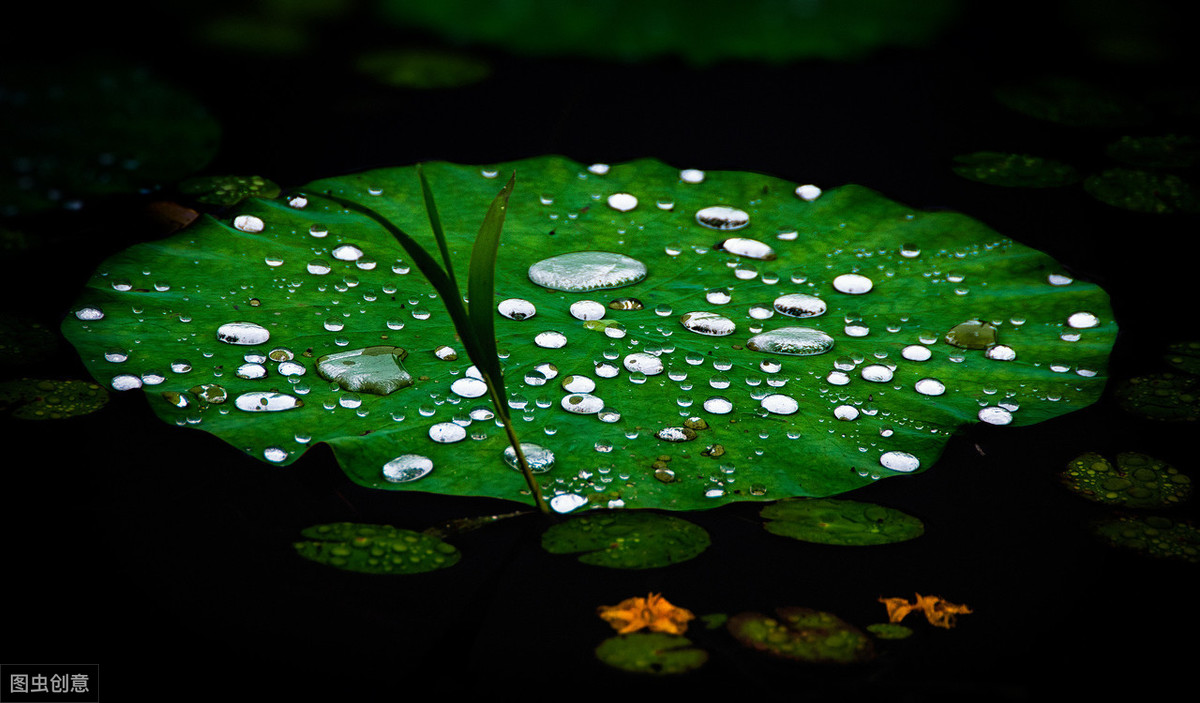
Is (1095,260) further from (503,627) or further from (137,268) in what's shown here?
(137,268)

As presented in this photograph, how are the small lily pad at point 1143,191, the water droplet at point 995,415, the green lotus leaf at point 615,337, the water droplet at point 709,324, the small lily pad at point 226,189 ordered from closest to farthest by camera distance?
the green lotus leaf at point 615,337 → the water droplet at point 995,415 → the water droplet at point 709,324 → the small lily pad at point 226,189 → the small lily pad at point 1143,191

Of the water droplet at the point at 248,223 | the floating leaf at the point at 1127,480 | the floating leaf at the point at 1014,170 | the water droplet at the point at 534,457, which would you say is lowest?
the floating leaf at the point at 1127,480

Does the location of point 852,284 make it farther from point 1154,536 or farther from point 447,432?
point 447,432

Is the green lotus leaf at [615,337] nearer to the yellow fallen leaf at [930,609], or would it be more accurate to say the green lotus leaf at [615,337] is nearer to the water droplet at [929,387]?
the water droplet at [929,387]

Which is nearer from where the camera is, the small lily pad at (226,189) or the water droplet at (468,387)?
the water droplet at (468,387)

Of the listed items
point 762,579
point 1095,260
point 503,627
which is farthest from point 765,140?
point 503,627

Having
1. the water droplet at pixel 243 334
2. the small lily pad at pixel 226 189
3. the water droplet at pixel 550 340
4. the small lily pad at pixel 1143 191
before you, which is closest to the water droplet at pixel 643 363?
the water droplet at pixel 550 340

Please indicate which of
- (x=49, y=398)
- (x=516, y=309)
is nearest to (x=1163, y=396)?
(x=516, y=309)
